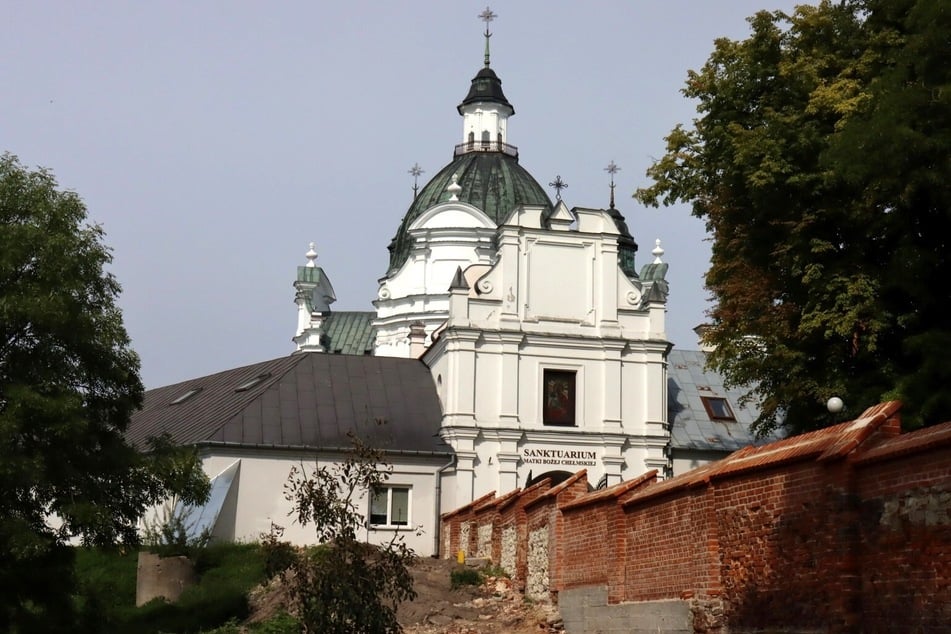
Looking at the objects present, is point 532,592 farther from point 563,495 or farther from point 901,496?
point 901,496

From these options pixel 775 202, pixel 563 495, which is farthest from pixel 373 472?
pixel 775 202

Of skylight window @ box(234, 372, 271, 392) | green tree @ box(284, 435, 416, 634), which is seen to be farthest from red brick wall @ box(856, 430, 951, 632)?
skylight window @ box(234, 372, 271, 392)

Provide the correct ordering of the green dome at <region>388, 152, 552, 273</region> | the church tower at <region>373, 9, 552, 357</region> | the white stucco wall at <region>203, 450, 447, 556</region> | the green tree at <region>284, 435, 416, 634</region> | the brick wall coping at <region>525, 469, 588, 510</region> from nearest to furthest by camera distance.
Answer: the green tree at <region>284, 435, 416, 634</region>, the brick wall coping at <region>525, 469, 588, 510</region>, the white stucco wall at <region>203, 450, 447, 556</region>, the church tower at <region>373, 9, 552, 357</region>, the green dome at <region>388, 152, 552, 273</region>

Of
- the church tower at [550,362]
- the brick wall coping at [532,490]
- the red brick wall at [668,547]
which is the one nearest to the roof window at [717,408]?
the church tower at [550,362]

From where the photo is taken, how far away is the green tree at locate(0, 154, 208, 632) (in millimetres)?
19406

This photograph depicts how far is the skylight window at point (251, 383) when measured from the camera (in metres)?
38.8

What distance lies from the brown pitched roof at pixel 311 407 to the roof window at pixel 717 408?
9.10 metres

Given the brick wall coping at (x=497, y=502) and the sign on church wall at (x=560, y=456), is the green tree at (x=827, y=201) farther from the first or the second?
the sign on church wall at (x=560, y=456)

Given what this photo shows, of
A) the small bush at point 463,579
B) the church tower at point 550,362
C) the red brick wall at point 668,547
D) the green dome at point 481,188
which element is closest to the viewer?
the red brick wall at point 668,547

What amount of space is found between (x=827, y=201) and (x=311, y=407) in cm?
1751

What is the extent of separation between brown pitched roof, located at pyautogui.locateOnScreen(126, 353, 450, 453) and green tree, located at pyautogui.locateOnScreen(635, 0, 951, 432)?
36.5ft

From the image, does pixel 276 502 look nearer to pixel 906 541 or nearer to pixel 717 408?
pixel 717 408

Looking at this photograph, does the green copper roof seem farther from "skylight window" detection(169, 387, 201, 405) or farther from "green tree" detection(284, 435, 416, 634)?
"green tree" detection(284, 435, 416, 634)

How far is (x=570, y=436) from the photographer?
37.0 m
